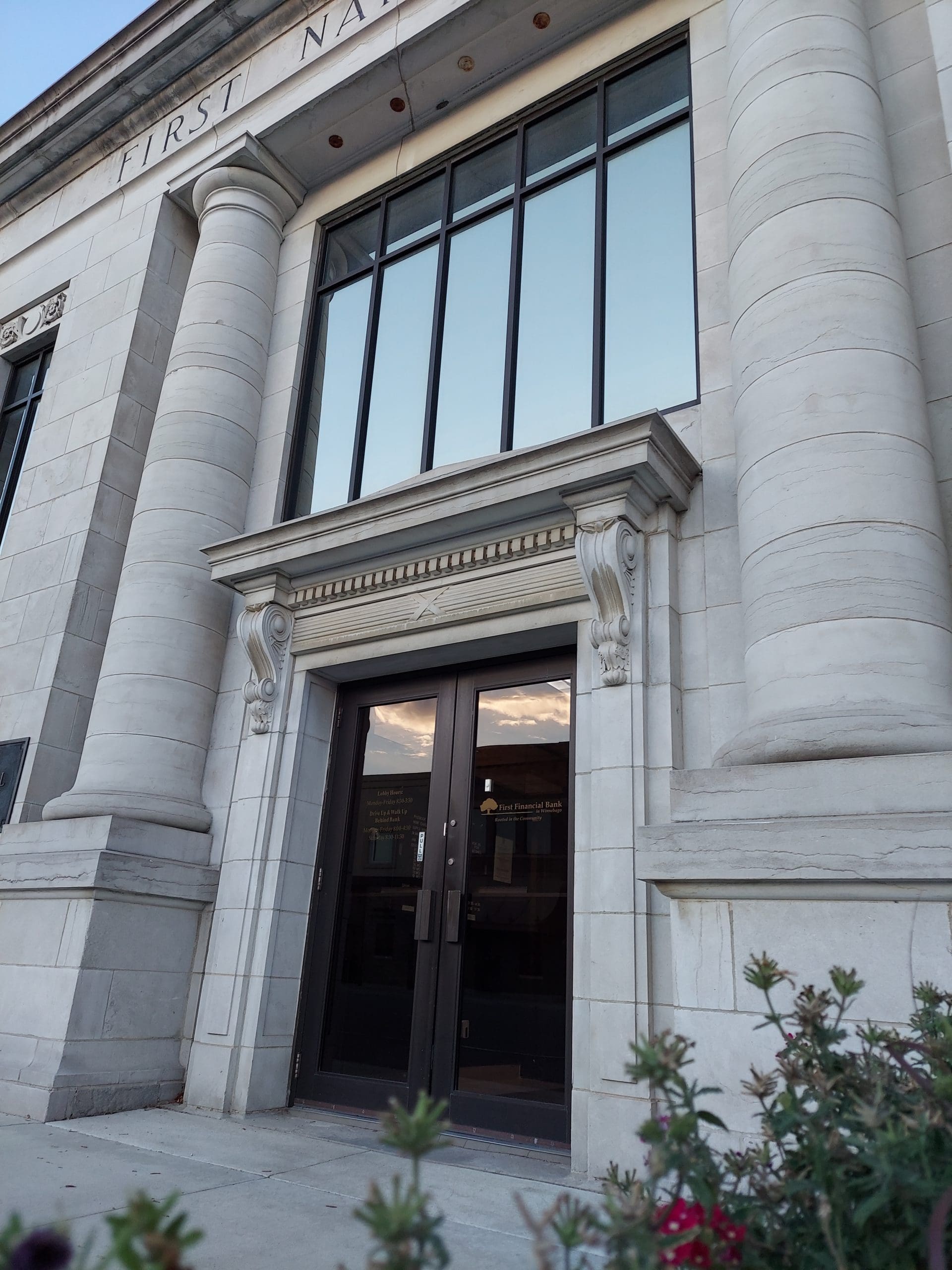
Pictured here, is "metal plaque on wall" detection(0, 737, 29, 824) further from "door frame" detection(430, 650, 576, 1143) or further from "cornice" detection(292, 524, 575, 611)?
"door frame" detection(430, 650, 576, 1143)

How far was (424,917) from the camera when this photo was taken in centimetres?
675

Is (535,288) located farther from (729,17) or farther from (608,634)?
(608,634)

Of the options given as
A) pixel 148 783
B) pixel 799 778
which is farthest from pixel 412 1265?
pixel 148 783

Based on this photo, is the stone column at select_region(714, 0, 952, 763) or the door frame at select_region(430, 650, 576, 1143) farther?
the door frame at select_region(430, 650, 576, 1143)

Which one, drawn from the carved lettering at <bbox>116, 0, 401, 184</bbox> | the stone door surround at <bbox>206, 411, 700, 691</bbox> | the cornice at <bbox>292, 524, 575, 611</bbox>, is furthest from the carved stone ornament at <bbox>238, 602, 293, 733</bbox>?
the carved lettering at <bbox>116, 0, 401, 184</bbox>

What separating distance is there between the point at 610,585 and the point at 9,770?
634 cm

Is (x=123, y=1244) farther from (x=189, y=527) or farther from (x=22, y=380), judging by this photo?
(x=22, y=380)

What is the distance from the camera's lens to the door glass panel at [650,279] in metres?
7.24

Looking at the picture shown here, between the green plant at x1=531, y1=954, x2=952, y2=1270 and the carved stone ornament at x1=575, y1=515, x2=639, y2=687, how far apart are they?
3.89 metres

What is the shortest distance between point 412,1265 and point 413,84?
1056 cm

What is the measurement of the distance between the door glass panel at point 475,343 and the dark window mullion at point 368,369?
894mm

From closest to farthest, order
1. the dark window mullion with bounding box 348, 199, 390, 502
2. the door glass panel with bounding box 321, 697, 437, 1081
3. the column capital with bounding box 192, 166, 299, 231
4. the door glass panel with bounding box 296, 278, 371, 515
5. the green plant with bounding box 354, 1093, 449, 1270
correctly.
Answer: the green plant with bounding box 354, 1093, 449, 1270 → the door glass panel with bounding box 321, 697, 437, 1081 → the dark window mullion with bounding box 348, 199, 390, 502 → the door glass panel with bounding box 296, 278, 371, 515 → the column capital with bounding box 192, 166, 299, 231

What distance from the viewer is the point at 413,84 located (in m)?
9.42

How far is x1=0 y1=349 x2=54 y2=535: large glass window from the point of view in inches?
470
